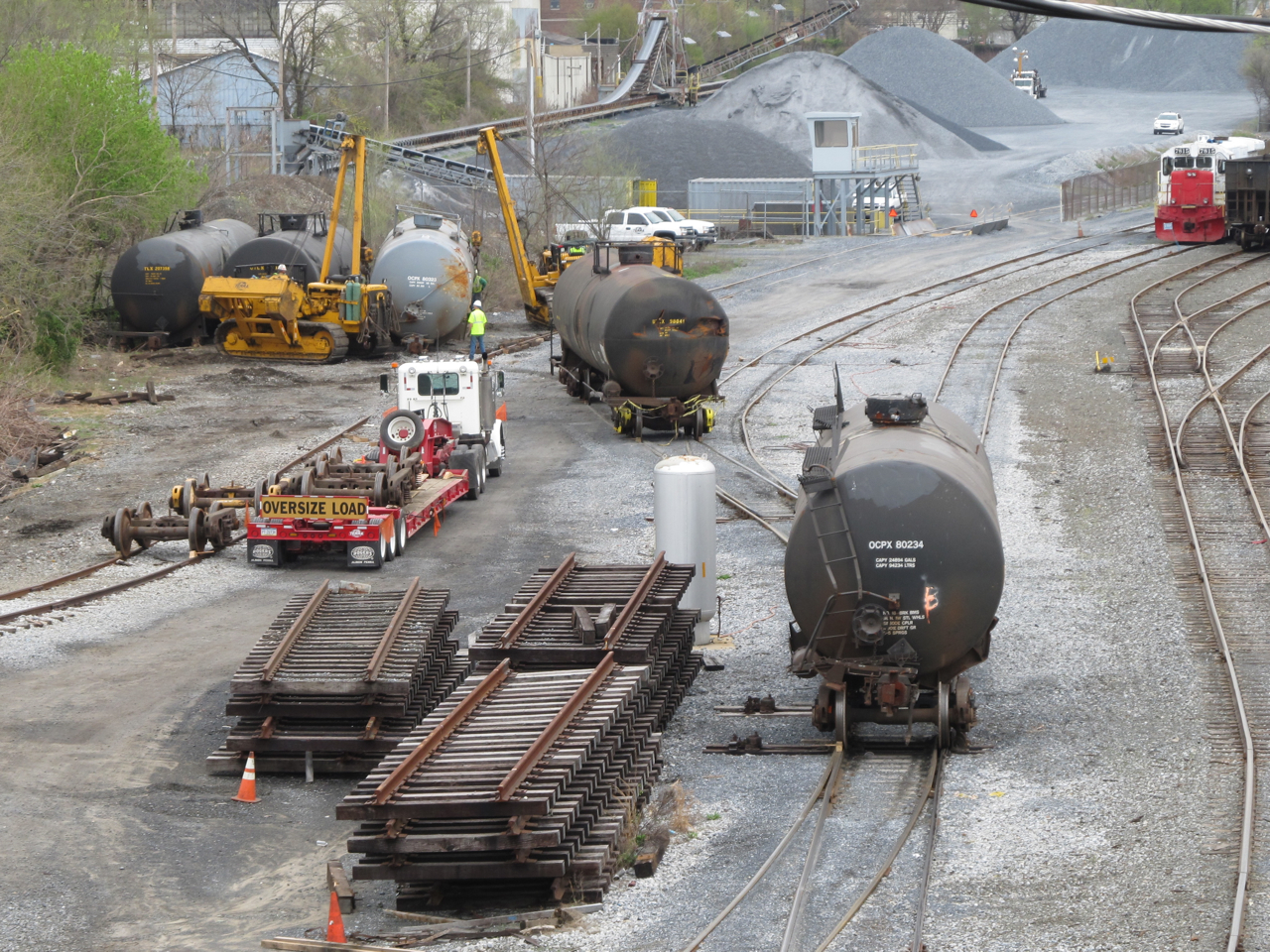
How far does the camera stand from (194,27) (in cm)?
9769

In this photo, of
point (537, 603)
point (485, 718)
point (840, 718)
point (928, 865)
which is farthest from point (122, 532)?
point (928, 865)

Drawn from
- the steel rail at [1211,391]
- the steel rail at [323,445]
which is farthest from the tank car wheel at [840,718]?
the steel rail at [323,445]

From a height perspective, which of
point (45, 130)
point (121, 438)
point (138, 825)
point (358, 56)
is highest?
point (358, 56)

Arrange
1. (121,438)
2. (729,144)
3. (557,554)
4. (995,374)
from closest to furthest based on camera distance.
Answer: (557,554)
(121,438)
(995,374)
(729,144)

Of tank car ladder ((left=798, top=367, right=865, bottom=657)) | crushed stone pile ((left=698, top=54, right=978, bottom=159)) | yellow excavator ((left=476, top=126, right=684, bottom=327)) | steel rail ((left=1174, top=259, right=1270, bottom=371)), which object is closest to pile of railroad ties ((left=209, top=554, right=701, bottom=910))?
tank car ladder ((left=798, top=367, right=865, bottom=657))

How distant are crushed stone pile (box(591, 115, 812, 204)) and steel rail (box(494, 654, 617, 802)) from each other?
2027 inches

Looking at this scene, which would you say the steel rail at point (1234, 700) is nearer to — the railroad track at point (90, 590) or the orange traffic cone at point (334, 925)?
the orange traffic cone at point (334, 925)

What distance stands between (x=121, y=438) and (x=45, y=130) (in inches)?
472

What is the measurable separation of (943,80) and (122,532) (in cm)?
7347

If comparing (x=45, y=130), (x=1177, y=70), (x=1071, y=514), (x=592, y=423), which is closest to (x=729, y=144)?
(x=45, y=130)

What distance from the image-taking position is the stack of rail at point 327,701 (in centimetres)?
1201

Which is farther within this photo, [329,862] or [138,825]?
[138,825]

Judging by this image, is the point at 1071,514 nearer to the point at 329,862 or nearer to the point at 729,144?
the point at 329,862

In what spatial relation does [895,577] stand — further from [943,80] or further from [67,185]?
[943,80]
